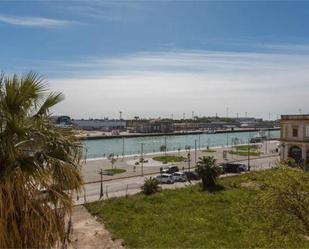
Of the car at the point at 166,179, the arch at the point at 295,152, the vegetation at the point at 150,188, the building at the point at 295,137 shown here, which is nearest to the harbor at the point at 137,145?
the building at the point at 295,137

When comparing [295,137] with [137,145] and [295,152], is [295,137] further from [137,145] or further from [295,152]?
[137,145]

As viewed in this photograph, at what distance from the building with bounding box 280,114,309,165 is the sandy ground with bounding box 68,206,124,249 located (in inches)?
1530

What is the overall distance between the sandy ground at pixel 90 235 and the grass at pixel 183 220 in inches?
19.9

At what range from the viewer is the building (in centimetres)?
5609

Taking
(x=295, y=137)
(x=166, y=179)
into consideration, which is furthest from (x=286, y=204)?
(x=295, y=137)

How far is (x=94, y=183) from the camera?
4181cm

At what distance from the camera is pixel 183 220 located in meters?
23.4

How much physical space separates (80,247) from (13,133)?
13615 mm

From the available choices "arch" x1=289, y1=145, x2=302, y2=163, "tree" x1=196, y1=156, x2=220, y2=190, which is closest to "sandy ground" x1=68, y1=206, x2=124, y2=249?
"tree" x1=196, y1=156, x2=220, y2=190

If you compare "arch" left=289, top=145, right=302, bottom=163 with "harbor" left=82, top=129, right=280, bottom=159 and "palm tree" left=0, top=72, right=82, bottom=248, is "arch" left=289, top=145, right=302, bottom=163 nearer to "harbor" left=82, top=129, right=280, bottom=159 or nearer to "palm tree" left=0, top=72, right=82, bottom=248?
"harbor" left=82, top=129, right=280, bottom=159

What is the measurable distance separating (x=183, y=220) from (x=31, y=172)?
1801 cm

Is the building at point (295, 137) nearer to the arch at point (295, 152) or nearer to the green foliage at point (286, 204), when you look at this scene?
the arch at point (295, 152)

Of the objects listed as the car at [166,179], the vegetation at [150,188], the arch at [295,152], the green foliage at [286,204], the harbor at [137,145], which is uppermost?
the green foliage at [286,204]

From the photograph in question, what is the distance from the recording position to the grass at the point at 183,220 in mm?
18391
